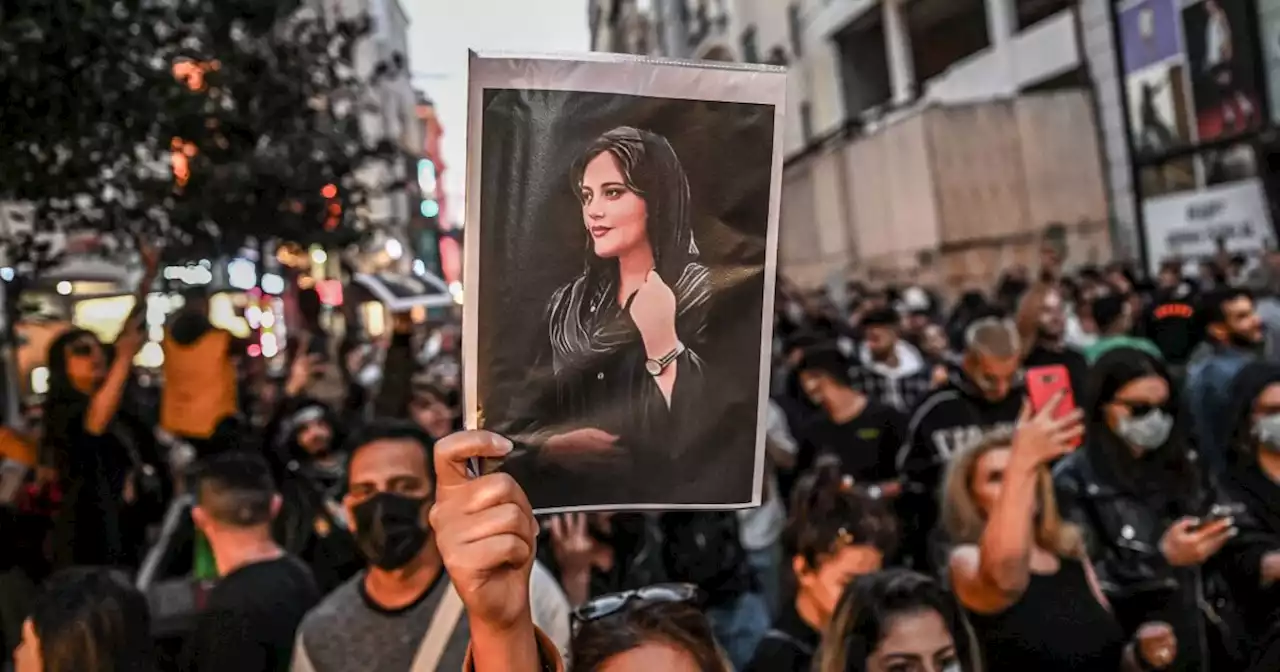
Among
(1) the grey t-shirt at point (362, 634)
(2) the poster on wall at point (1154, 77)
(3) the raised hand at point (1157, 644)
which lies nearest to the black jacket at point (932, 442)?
(3) the raised hand at point (1157, 644)

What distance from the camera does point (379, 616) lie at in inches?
128

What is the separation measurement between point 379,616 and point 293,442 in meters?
3.36

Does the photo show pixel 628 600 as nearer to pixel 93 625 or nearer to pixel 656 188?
pixel 656 188

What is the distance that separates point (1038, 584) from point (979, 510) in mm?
416

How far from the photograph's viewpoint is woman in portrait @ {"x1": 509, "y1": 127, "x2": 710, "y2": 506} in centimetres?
184

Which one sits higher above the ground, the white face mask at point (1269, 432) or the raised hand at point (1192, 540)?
the white face mask at point (1269, 432)

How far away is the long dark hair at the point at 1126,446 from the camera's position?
4.26 meters

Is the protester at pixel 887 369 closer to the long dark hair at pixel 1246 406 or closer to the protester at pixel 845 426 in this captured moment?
the protester at pixel 845 426

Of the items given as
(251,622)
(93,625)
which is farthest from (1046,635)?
(93,625)

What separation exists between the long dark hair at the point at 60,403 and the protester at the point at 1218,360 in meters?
4.67

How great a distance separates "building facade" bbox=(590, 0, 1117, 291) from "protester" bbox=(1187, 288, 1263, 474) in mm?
9960

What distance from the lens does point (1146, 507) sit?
13.7 feet

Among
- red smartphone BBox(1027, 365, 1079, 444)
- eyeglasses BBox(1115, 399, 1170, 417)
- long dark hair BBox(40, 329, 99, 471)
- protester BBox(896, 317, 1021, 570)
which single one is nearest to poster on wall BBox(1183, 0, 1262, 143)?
protester BBox(896, 317, 1021, 570)

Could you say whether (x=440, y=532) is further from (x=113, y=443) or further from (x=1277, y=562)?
(x=113, y=443)
